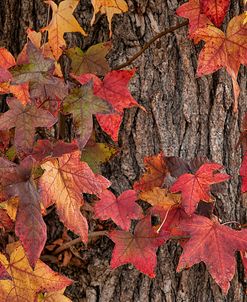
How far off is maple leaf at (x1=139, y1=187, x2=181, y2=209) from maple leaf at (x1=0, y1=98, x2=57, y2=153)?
0.37 metres

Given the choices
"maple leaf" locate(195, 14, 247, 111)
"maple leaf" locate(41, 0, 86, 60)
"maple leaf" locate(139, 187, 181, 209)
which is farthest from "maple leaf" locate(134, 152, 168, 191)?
"maple leaf" locate(41, 0, 86, 60)

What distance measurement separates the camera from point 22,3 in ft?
5.47

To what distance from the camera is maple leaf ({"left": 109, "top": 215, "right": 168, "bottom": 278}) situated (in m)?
1.37

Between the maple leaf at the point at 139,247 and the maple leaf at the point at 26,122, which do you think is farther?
the maple leaf at the point at 139,247

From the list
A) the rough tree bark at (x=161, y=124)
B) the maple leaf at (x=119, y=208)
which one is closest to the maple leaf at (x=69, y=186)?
the maple leaf at (x=119, y=208)

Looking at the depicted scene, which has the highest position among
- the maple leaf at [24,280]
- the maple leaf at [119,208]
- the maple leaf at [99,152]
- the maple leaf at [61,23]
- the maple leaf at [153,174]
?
the maple leaf at [61,23]

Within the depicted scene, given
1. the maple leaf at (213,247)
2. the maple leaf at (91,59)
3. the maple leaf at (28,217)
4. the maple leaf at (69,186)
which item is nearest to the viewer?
the maple leaf at (28,217)

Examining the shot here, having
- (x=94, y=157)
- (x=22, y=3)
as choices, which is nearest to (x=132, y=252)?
(x=94, y=157)

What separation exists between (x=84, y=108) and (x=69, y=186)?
18cm

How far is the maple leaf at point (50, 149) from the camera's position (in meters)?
1.22

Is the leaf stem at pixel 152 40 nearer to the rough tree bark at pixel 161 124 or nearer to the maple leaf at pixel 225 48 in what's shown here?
the rough tree bark at pixel 161 124

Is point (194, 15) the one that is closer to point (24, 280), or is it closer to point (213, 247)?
point (213, 247)

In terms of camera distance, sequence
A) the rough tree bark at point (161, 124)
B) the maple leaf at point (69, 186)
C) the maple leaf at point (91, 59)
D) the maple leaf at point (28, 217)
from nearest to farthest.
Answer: the maple leaf at point (28, 217)
the maple leaf at point (69, 186)
the maple leaf at point (91, 59)
the rough tree bark at point (161, 124)

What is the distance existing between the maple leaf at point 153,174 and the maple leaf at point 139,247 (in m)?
0.12
